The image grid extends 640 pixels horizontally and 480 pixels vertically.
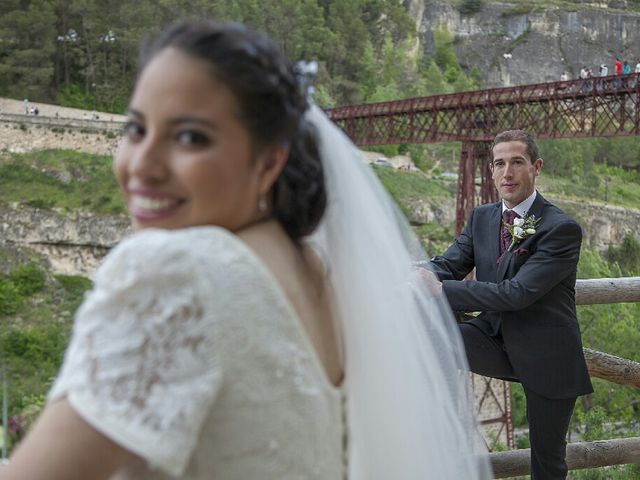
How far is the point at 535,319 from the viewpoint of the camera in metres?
3.20

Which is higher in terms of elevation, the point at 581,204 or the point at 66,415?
the point at 66,415

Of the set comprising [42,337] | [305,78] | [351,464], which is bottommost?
[42,337]

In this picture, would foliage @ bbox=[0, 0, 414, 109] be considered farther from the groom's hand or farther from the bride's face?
the bride's face

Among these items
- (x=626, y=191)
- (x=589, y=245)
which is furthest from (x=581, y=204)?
(x=626, y=191)

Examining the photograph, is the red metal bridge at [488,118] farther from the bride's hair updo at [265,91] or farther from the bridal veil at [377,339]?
the bride's hair updo at [265,91]

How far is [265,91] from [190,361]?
14.3 inches

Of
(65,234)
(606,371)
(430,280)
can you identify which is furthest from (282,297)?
(65,234)

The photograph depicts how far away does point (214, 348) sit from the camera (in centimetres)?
99

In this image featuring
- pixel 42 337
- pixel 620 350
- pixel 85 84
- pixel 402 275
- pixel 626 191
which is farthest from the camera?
pixel 626 191

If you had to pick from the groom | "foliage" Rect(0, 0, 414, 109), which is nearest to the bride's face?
the groom

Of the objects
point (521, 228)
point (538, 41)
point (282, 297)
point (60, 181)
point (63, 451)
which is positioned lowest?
point (60, 181)

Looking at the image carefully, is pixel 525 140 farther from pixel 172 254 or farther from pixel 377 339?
pixel 172 254

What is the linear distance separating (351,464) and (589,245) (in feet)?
142

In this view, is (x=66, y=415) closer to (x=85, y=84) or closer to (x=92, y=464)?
(x=92, y=464)
